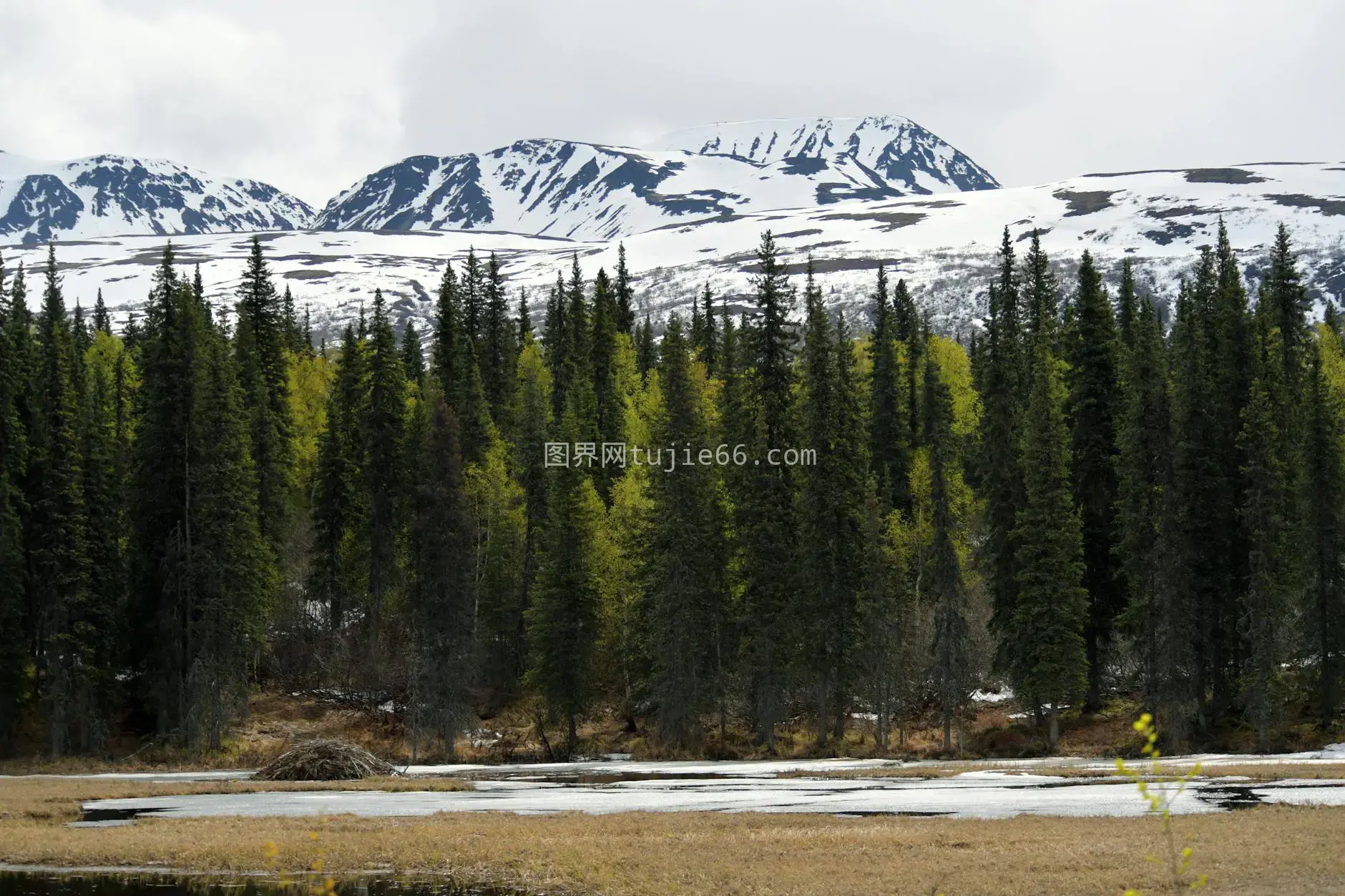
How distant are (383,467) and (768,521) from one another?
74.3ft

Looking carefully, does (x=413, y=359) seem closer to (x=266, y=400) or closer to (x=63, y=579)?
(x=266, y=400)

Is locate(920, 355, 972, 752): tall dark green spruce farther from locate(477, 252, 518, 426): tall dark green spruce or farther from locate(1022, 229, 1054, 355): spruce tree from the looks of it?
locate(477, 252, 518, 426): tall dark green spruce

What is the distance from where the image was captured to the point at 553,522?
58.7 metres

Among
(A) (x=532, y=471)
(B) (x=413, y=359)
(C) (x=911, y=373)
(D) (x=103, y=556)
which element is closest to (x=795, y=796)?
(D) (x=103, y=556)

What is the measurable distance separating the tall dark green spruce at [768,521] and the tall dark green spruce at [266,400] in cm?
2139

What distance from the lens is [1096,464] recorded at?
57.1m

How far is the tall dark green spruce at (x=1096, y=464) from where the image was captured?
56469mm

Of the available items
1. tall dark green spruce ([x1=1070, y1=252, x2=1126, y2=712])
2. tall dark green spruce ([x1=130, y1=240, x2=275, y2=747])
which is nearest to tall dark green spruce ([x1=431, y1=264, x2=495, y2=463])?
tall dark green spruce ([x1=130, y1=240, x2=275, y2=747])

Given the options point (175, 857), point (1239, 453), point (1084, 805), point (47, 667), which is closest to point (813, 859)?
point (1084, 805)

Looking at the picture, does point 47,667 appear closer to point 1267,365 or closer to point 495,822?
point 495,822

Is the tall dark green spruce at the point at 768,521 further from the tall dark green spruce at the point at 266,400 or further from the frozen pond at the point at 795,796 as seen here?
the tall dark green spruce at the point at 266,400

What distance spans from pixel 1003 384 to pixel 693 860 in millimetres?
42847

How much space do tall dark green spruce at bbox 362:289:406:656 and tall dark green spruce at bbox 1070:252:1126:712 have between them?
3228cm

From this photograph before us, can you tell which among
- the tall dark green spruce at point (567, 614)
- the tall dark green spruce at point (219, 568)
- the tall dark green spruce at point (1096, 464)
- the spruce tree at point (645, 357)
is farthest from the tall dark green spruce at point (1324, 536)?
the spruce tree at point (645, 357)
